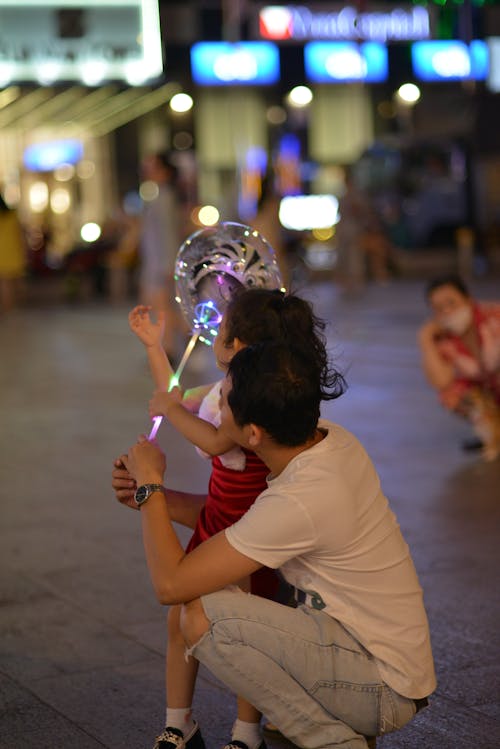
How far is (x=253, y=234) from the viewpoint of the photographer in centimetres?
357

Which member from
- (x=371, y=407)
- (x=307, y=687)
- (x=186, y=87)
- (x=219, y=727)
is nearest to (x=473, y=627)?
(x=219, y=727)

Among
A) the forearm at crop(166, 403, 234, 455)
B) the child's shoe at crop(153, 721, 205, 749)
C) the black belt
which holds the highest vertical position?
the forearm at crop(166, 403, 234, 455)

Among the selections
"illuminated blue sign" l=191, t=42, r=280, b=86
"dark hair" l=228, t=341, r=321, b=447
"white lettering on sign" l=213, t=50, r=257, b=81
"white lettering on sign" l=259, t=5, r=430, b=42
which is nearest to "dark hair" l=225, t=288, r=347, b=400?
"dark hair" l=228, t=341, r=321, b=447

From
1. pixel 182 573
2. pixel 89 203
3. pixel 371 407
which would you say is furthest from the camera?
pixel 89 203

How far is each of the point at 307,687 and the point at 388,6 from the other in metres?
23.2

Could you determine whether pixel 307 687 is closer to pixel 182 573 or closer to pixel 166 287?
pixel 182 573

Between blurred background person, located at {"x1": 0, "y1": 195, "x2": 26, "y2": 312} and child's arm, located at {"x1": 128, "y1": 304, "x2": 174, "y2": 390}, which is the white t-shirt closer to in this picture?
child's arm, located at {"x1": 128, "y1": 304, "x2": 174, "y2": 390}

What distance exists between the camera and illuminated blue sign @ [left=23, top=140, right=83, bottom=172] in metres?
30.6

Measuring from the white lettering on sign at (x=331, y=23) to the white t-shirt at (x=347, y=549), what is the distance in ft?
71.2

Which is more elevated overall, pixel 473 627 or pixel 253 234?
pixel 253 234

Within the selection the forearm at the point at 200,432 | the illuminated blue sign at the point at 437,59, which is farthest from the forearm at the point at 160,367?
the illuminated blue sign at the point at 437,59

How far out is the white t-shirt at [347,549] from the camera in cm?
273

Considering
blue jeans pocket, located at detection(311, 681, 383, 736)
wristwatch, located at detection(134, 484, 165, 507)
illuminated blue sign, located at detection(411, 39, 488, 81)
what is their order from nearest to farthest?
blue jeans pocket, located at detection(311, 681, 383, 736), wristwatch, located at detection(134, 484, 165, 507), illuminated blue sign, located at detection(411, 39, 488, 81)

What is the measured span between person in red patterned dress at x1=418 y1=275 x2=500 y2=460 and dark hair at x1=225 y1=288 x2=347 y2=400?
3.57m
